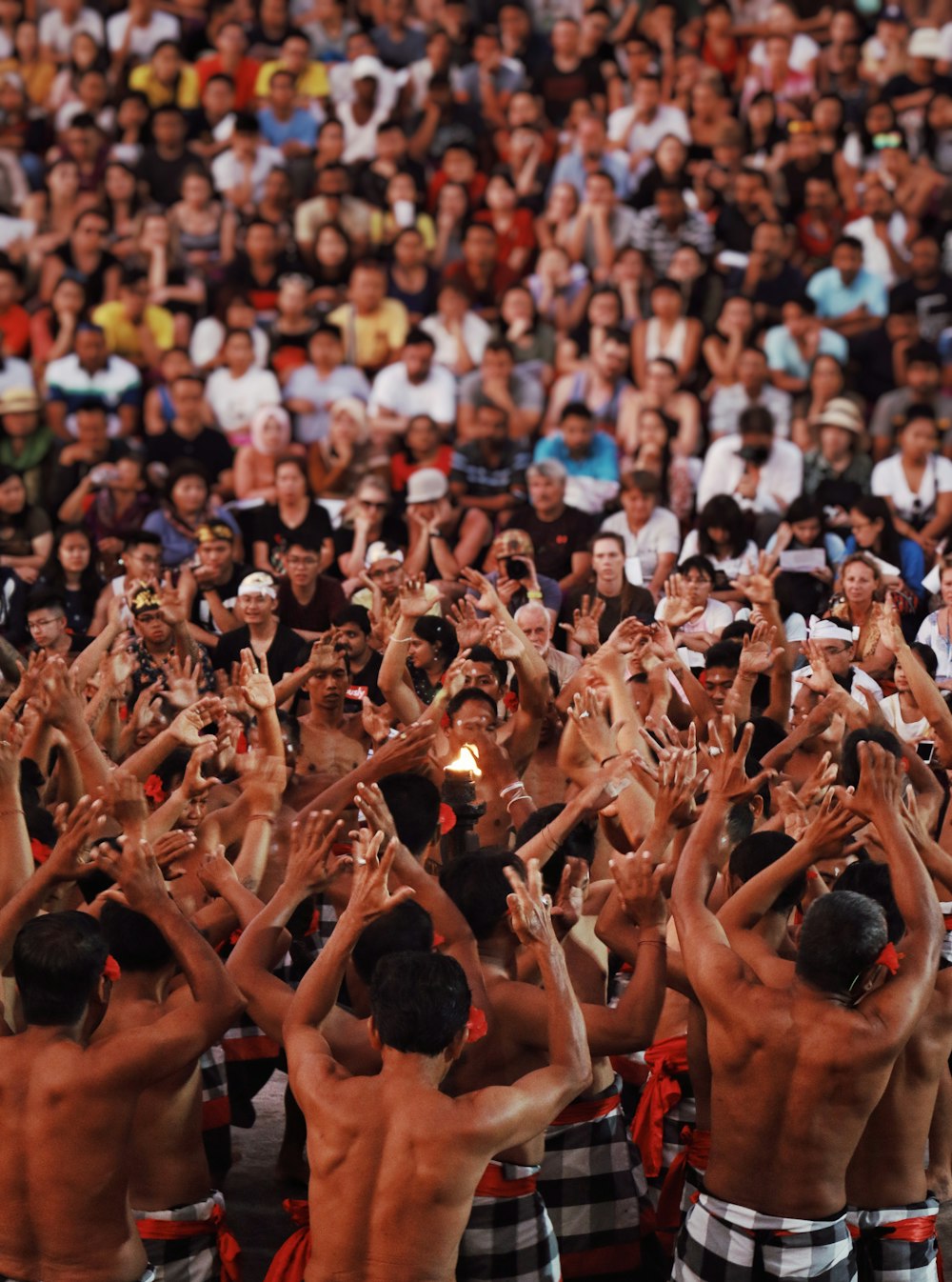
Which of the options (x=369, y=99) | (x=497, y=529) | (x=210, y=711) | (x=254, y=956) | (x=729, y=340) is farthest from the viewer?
(x=369, y=99)

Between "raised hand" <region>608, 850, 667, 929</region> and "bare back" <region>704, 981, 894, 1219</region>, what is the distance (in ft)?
1.12

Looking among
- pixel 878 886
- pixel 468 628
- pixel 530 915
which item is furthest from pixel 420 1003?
pixel 468 628

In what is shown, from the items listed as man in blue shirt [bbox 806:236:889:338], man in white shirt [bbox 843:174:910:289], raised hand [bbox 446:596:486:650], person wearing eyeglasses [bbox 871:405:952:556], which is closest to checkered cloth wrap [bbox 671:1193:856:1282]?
raised hand [bbox 446:596:486:650]

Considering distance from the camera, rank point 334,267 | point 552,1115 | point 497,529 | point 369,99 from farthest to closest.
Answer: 1. point 369,99
2. point 334,267
3. point 497,529
4. point 552,1115

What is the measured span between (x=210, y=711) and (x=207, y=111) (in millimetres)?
10561

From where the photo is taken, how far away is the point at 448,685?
271 inches

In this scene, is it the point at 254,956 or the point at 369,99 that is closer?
the point at 254,956

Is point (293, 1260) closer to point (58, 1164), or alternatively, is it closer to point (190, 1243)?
point (190, 1243)

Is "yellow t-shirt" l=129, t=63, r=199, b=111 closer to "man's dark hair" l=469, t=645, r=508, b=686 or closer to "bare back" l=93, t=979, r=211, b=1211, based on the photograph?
"man's dark hair" l=469, t=645, r=508, b=686

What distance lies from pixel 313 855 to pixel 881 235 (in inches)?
407

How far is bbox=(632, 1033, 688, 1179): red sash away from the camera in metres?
5.45

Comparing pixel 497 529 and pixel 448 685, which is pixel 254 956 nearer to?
pixel 448 685

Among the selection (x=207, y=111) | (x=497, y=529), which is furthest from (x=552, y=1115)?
(x=207, y=111)

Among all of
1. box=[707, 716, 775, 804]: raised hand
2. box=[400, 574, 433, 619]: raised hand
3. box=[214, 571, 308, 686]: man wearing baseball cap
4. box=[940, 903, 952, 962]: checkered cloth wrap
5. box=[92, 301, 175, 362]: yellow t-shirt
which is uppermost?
box=[707, 716, 775, 804]: raised hand
